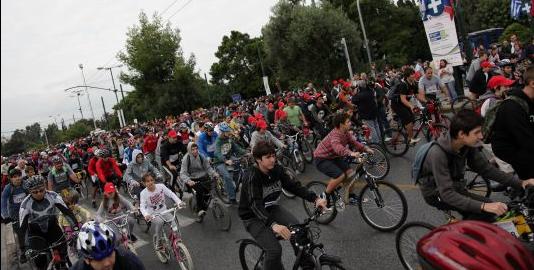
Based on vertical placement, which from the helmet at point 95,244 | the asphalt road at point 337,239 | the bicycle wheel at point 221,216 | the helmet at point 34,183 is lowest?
the asphalt road at point 337,239

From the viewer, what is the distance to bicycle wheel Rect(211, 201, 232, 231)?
9001mm

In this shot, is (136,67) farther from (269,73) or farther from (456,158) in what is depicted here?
(456,158)

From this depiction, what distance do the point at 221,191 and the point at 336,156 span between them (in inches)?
162

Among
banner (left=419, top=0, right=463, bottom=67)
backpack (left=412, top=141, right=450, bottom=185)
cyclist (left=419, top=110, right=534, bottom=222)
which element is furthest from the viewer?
banner (left=419, top=0, right=463, bottom=67)

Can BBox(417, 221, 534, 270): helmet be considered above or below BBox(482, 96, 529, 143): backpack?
below

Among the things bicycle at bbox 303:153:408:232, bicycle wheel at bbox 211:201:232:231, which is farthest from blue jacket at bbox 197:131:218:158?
bicycle at bbox 303:153:408:232

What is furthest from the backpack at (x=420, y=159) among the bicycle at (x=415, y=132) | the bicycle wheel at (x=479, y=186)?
the bicycle at (x=415, y=132)

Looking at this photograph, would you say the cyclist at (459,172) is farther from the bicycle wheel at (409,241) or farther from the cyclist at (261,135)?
the cyclist at (261,135)

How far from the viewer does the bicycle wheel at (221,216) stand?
900cm

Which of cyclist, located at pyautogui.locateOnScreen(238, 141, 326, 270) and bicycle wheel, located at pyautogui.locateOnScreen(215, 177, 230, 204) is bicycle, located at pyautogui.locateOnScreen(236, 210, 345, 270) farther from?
bicycle wheel, located at pyautogui.locateOnScreen(215, 177, 230, 204)

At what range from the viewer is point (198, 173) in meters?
9.52

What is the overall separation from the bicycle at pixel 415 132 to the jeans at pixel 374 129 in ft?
0.85

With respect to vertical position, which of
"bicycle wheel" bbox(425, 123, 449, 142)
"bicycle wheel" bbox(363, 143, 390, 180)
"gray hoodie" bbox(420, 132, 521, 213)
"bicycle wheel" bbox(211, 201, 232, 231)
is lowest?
"bicycle wheel" bbox(211, 201, 232, 231)

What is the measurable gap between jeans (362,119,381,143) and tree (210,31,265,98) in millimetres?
54180
